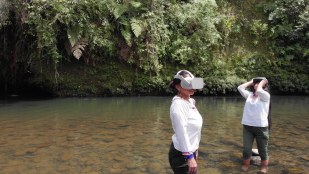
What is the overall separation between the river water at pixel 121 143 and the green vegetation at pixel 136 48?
17.1 feet

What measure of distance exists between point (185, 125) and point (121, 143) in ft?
9.67

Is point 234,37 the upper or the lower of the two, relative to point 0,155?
upper

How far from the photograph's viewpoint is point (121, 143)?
16.7 ft

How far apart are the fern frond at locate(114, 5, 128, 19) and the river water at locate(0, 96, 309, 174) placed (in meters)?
6.48

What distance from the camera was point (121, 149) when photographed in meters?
4.73

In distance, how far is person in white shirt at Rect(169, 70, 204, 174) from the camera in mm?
2418

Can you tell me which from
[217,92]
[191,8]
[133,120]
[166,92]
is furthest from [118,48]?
[133,120]

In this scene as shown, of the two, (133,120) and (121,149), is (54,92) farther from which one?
(121,149)

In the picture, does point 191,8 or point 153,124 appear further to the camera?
point 191,8

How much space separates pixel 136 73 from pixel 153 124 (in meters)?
7.15

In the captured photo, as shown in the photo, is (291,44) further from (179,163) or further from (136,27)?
(179,163)

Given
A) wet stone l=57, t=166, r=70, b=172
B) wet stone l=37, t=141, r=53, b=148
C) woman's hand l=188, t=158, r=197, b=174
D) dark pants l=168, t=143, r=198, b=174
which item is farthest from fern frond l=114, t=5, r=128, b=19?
woman's hand l=188, t=158, r=197, b=174

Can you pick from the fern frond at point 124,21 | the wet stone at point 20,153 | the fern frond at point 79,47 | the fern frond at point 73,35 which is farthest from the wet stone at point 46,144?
the fern frond at point 124,21

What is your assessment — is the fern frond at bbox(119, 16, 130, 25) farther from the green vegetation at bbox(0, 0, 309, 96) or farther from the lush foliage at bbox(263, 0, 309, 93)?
the lush foliage at bbox(263, 0, 309, 93)
